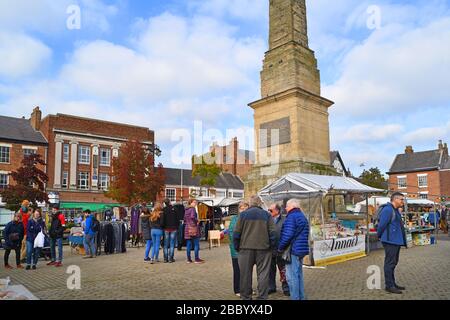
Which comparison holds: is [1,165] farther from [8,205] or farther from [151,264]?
[151,264]

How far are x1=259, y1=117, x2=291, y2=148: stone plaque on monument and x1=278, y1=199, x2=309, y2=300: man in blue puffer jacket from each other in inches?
342

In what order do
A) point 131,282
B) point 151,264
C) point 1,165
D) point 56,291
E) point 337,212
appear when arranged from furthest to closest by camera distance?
point 1,165
point 337,212
point 151,264
point 131,282
point 56,291

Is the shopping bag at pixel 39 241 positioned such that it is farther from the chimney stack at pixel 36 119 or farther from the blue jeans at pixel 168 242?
the chimney stack at pixel 36 119

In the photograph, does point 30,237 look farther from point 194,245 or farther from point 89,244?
point 194,245

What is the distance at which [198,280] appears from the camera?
813 centimetres

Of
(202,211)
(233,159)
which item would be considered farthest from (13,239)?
(233,159)

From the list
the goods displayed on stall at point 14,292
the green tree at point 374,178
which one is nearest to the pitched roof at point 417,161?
the green tree at point 374,178

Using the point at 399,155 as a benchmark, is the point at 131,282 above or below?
below

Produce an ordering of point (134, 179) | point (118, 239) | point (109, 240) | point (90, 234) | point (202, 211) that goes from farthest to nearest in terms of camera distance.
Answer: point (134, 179)
point (202, 211)
point (118, 239)
point (109, 240)
point (90, 234)

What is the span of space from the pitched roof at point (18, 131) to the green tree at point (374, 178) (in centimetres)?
3839

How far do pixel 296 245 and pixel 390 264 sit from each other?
2319 mm

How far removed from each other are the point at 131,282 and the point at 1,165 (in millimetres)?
37335

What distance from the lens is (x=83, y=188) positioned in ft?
147

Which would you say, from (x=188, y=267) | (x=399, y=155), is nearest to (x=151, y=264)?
(x=188, y=267)
